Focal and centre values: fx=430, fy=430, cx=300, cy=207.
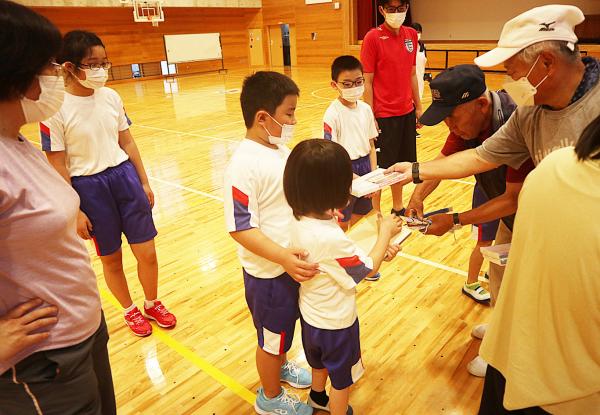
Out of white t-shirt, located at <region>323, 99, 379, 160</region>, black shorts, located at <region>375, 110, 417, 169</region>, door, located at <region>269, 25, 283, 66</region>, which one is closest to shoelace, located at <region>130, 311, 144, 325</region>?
white t-shirt, located at <region>323, 99, 379, 160</region>

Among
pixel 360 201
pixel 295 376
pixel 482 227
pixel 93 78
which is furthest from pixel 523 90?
pixel 93 78

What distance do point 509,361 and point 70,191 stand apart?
3.97 feet

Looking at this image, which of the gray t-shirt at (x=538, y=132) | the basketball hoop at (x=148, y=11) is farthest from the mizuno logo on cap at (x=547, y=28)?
the basketball hoop at (x=148, y=11)

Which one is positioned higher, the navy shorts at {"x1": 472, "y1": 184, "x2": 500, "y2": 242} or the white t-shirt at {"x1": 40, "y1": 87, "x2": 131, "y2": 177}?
the white t-shirt at {"x1": 40, "y1": 87, "x2": 131, "y2": 177}

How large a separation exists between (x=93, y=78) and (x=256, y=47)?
21.7 m

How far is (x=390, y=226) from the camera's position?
181 cm

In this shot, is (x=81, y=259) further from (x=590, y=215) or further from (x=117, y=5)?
(x=117, y=5)

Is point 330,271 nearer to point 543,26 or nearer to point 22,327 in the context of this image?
point 22,327

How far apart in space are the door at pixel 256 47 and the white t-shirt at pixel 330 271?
22475 mm

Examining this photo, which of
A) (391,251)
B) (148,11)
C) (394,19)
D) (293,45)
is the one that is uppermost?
(148,11)

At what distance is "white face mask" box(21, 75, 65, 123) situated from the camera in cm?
114

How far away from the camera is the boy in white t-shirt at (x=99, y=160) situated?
89.5 inches

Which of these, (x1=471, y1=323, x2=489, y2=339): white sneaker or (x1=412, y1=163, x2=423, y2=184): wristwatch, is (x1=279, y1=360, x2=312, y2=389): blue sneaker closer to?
(x1=471, y1=323, x2=489, y2=339): white sneaker

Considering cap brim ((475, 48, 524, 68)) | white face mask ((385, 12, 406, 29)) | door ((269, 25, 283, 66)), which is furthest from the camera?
door ((269, 25, 283, 66))
